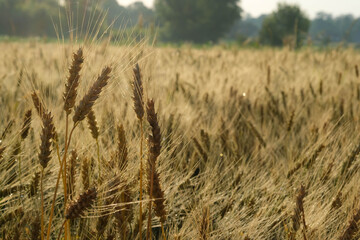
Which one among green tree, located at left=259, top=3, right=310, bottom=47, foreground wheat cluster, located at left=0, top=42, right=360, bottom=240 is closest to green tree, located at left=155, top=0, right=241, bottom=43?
green tree, located at left=259, top=3, right=310, bottom=47

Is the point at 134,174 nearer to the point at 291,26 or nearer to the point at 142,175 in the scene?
the point at 142,175

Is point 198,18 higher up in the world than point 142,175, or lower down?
higher up

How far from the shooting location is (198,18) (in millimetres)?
45562

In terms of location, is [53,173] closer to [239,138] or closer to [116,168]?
[116,168]

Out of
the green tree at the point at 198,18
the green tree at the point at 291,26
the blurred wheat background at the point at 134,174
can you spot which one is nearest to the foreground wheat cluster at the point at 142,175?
the blurred wheat background at the point at 134,174

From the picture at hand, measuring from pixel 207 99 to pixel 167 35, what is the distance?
153 feet

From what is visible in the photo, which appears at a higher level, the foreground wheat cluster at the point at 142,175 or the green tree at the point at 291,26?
the green tree at the point at 291,26

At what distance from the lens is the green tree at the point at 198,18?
44688 millimetres

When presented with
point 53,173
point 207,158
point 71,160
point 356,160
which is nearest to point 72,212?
point 71,160

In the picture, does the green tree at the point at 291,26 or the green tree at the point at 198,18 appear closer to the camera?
the green tree at the point at 291,26

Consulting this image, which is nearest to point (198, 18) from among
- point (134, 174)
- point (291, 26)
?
point (291, 26)

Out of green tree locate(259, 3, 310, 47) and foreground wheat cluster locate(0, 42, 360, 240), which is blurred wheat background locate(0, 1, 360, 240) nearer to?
foreground wheat cluster locate(0, 42, 360, 240)

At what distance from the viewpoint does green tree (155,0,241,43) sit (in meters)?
44.7

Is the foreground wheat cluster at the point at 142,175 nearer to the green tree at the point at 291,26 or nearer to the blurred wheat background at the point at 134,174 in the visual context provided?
the blurred wheat background at the point at 134,174
